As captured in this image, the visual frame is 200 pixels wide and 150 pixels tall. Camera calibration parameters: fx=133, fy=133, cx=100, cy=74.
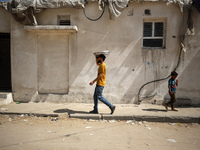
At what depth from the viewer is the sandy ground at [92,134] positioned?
2.53 metres

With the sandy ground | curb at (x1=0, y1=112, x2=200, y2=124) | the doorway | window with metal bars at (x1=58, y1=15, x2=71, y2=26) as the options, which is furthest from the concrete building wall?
the sandy ground

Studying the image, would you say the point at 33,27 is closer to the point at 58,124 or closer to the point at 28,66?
the point at 28,66

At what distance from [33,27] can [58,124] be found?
3839 mm

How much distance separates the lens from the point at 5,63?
6.29 metres

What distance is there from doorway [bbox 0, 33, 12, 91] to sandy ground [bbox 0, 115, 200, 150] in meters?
2.85

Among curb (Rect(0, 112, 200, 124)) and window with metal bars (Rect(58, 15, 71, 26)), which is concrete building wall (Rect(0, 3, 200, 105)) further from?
curb (Rect(0, 112, 200, 124))

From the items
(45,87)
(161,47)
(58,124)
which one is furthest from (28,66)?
(161,47)

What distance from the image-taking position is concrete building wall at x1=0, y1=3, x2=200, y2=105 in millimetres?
5230

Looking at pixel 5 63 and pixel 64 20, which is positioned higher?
pixel 64 20

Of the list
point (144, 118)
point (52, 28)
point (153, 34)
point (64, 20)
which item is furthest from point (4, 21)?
point (144, 118)

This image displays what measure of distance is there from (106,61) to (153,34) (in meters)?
2.23

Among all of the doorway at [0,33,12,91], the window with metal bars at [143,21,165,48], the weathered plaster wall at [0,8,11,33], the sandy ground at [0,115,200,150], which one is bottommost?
the sandy ground at [0,115,200,150]

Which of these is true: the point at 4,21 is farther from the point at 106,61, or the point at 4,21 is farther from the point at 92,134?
the point at 92,134

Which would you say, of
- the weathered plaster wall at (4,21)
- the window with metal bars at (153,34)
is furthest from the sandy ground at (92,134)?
the weathered plaster wall at (4,21)
